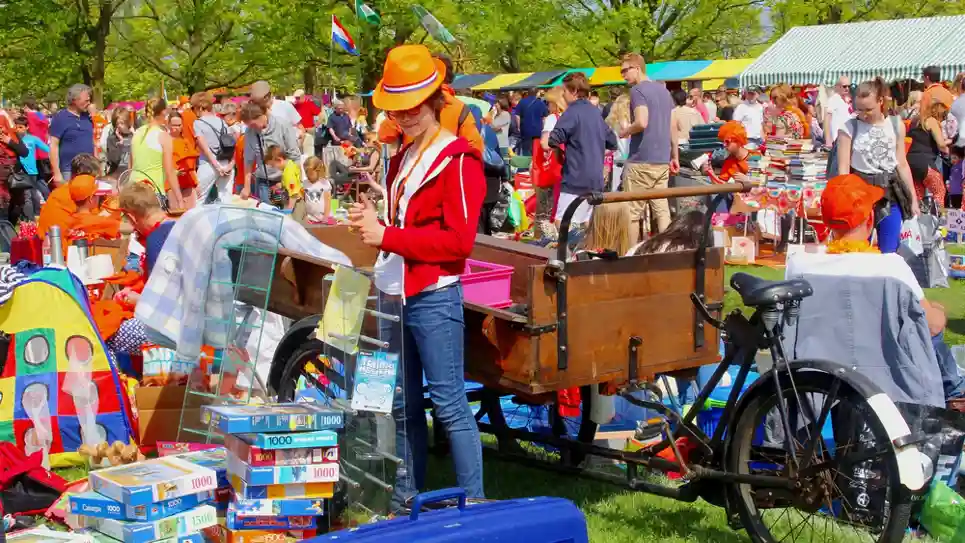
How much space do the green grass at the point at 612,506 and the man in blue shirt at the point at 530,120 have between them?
16445mm

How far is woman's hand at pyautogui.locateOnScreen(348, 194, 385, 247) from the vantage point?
414cm


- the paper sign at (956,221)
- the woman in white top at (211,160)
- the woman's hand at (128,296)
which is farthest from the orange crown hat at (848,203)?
the woman in white top at (211,160)

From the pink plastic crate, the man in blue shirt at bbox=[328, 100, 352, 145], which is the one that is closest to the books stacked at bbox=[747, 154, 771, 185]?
the pink plastic crate

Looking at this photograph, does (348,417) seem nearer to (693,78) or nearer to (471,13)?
(693,78)

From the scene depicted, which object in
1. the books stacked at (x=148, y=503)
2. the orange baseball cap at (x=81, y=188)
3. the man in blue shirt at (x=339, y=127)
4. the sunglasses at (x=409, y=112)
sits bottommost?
the books stacked at (x=148, y=503)

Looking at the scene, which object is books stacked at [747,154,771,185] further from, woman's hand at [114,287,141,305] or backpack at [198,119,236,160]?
woman's hand at [114,287,141,305]

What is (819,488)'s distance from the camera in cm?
414

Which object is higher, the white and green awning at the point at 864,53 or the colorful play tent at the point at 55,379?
the white and green awning at the point at 864,53

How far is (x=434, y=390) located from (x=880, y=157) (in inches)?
208

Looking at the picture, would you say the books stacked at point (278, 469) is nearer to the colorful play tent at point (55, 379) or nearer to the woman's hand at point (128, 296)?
the colorful play tent at point (55, 379)

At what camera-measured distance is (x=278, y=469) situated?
13.8ft

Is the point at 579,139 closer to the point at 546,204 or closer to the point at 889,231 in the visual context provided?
the point at 546,204

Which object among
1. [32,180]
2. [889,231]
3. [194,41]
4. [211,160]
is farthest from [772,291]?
[194,41]

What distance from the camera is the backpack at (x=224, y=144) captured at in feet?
44.9
